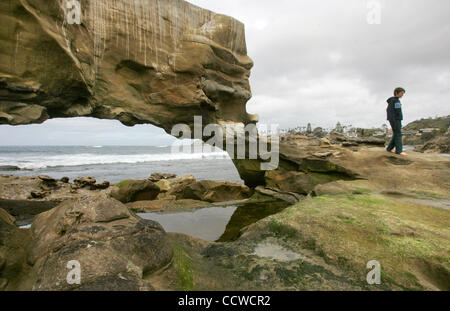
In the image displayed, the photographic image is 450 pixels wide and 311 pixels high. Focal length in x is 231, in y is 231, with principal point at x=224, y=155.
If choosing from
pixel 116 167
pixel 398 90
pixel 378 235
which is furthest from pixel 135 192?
pixel 116 167

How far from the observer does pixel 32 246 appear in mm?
2598

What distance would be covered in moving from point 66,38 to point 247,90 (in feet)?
20.6

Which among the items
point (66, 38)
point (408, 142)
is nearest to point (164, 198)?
point (66, 38)

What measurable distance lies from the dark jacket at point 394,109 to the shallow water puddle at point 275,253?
6.61 metres

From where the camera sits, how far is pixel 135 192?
28.9 ft

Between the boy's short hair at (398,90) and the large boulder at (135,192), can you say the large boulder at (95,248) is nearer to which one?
the large boulder at (135,192)

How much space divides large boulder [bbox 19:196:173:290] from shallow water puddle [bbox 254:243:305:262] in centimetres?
130

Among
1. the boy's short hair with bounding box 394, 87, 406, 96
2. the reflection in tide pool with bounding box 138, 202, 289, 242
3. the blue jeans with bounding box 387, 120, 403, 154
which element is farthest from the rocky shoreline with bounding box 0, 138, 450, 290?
the boy's short hair with bounding box 394, 87, 406, 96

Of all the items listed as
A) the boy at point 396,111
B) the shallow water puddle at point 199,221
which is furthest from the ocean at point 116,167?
the boy at point 396,111

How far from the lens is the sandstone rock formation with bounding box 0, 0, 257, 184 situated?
4.43 metres

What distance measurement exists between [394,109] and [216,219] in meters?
6.54

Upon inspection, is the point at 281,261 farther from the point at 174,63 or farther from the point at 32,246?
the point at 174,63

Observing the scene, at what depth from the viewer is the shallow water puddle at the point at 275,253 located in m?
3.03
